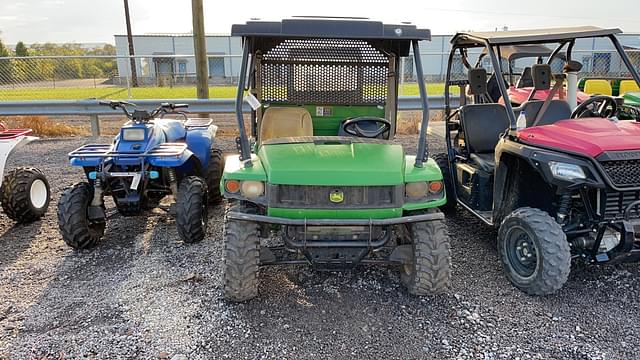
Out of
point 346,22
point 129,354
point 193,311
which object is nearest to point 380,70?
point 346,22

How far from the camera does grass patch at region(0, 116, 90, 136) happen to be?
31.4ft

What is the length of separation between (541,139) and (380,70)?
1.60m

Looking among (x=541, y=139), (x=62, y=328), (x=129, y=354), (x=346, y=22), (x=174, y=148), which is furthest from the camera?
(x=174, y=148)

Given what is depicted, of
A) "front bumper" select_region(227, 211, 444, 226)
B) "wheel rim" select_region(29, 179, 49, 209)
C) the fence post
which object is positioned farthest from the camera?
the fence post

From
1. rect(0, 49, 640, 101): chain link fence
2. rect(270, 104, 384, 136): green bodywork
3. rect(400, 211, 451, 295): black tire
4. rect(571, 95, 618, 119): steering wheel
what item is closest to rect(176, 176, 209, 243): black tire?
rect(270, 104, 384, 136): green bodywork

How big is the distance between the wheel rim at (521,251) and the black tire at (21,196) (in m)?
4.29

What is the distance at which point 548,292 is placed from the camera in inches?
136

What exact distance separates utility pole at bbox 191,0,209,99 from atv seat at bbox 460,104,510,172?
5040 millimetres

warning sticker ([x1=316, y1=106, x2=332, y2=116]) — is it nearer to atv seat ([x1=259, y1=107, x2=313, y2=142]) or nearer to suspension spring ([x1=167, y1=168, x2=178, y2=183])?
atv seat ([x1=259, y1=107, x2=313, y2=142])

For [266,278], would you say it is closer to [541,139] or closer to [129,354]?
[129,354]

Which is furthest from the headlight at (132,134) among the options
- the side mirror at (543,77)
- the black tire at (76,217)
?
the side mirror at (543,77)

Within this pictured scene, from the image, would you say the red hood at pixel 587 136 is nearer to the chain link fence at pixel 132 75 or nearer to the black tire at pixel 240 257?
the black tire at pixel 240 257

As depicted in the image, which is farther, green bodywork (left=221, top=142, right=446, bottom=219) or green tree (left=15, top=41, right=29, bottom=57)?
green tree (left=15, top=41, right=29, bottom=57)

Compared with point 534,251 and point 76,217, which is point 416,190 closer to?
point 534,251
